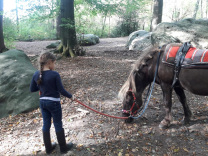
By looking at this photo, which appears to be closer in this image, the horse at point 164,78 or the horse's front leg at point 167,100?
the horse at point 164,78

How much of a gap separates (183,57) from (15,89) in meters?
4.11

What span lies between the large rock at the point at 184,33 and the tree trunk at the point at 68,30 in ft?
12.9

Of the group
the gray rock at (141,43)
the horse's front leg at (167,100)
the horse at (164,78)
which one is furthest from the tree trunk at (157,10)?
the horse's front leg at (167,100)

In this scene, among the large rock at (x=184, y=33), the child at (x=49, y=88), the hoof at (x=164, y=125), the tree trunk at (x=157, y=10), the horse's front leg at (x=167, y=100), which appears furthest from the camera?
the tree trunk at (x=157, y=10)

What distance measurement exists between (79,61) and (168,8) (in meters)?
33.9

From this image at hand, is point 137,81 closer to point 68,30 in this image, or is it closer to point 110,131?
point 110,131

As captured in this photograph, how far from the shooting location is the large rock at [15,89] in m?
4.24

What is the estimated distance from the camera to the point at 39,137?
3.31 m

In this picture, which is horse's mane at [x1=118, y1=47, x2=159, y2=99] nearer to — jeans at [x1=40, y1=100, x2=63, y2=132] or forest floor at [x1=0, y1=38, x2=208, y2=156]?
forest floor at [x1=0, y1=38, x2=208, y2=156]

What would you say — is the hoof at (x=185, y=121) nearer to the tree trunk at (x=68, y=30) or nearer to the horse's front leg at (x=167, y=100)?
the horse's front leg at (x=167, y=100)

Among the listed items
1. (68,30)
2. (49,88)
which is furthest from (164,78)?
(68,30)

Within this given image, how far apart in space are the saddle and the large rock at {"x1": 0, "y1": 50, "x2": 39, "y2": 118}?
3353mm

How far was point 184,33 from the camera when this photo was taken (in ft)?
25.1

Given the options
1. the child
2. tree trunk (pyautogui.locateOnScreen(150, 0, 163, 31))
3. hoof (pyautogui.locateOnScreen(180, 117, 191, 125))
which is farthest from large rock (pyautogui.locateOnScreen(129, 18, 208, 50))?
the child
